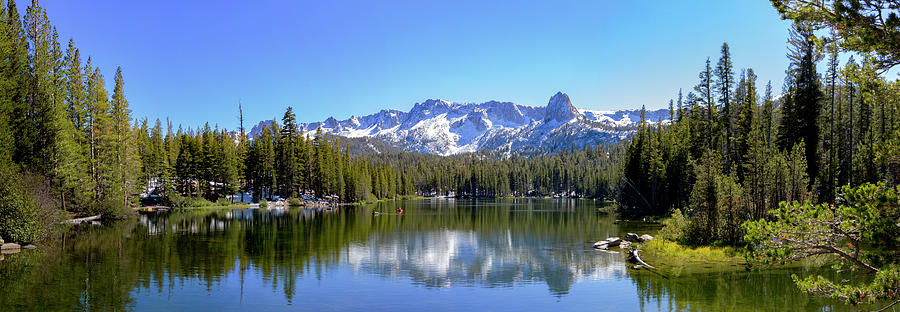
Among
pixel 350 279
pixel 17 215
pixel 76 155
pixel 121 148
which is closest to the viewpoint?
pixel 350 279

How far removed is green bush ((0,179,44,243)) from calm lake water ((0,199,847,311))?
1978mm

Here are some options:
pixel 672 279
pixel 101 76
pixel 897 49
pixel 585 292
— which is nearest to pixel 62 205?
pixel 101 76

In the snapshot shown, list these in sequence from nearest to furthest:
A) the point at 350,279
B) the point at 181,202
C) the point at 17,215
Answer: the point at 350,279, the point at 17,215, the point at 181,202

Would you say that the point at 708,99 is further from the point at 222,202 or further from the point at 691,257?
the point at 222,202

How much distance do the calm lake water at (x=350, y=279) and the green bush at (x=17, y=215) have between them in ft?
6.49

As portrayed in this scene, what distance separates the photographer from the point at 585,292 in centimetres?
2297

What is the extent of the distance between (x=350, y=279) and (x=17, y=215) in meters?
22.4

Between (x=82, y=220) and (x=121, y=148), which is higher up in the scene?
(x=121, y=148)

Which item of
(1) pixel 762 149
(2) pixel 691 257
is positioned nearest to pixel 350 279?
(2) pixel 691 257

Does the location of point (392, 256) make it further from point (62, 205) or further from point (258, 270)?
point (62, 205)

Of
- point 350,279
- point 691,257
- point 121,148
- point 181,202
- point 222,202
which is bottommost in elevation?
point 350,279

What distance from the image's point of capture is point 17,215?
30.7m

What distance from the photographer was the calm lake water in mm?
19828

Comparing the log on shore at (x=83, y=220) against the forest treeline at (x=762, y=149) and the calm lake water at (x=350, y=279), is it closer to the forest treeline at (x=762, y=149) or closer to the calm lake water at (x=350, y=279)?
the calm lake water at (x=350, y=279)
